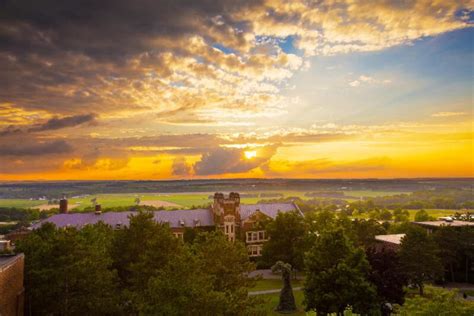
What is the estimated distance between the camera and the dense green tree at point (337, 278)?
38469 mm

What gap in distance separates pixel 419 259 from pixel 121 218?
6540 centimetres

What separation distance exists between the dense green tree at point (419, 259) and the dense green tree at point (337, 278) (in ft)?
79.7

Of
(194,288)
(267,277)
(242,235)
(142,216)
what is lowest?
(267,277)

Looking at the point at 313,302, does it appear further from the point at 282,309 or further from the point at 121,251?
the point at 121,251

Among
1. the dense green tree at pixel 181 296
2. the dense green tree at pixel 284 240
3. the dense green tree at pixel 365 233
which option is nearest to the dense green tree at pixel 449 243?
the dense green tree at pixel 365 233

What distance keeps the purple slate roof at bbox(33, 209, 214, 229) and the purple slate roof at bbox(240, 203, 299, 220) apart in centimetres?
896

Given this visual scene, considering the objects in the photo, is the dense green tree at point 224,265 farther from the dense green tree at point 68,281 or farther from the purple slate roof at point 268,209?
the purple slate roof at point 268,209

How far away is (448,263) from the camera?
71.0 metres

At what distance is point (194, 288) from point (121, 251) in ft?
73.7

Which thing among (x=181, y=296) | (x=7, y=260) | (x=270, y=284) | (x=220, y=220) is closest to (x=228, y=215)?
(x=220, y=220)

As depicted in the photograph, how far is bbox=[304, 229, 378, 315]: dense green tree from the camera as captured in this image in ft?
126

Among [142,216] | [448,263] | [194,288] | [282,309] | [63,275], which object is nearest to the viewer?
[194,288]

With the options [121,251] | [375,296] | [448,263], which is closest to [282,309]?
[375,296]

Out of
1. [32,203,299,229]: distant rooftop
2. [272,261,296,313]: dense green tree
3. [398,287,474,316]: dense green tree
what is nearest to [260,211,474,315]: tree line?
[398,287,474,316]: dense green tree
